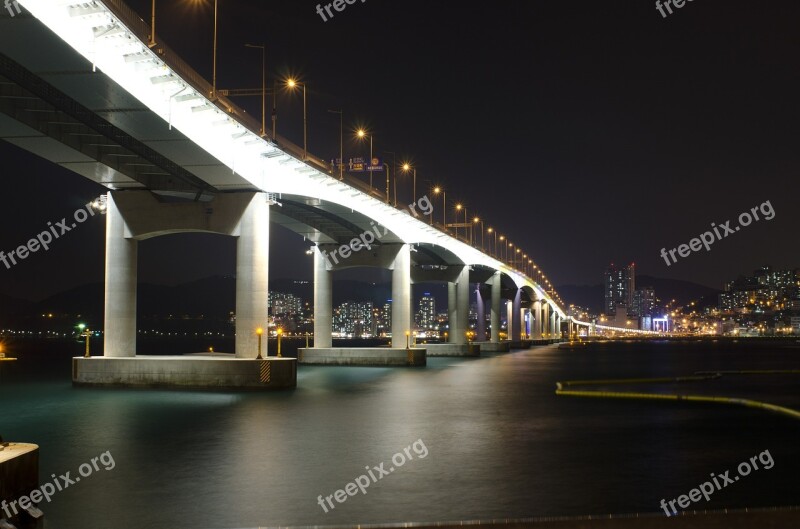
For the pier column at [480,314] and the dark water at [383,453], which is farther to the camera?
the pier column at [480,314]

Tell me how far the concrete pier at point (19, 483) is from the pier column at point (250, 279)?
27396 millimetres

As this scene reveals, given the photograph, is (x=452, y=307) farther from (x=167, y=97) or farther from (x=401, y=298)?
(x=167, y=97)

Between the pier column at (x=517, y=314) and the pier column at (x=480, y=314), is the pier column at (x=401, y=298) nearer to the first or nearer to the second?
the pier column at (x=480, y=314)

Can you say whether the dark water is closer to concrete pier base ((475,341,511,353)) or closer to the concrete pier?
the concrete pier

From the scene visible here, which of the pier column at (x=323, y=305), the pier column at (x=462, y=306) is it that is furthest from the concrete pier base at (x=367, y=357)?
the pier column at (x=462, y=306)

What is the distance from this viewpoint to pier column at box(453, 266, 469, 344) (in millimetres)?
92250

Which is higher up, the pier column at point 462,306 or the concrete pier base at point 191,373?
the pier column at point 462,306

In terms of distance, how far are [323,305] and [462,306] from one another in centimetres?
2666

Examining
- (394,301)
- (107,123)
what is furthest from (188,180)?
(394,301)

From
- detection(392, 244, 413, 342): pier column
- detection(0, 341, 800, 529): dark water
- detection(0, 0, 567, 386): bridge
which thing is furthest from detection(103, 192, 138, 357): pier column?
detection(392, 244, 413, 342): pier column

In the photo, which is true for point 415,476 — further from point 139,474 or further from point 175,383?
point 175,383

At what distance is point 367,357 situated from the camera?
65.8 m

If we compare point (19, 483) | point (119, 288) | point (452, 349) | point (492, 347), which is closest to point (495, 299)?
point (492, 347)

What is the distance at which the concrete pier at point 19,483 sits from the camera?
36.5 ft
